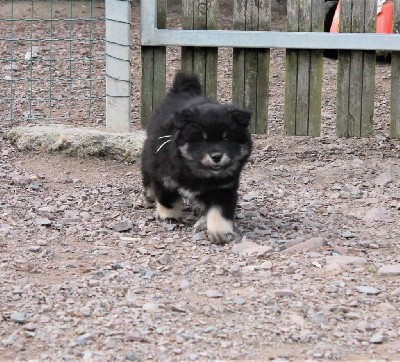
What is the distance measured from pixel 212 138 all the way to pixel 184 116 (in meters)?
0.22

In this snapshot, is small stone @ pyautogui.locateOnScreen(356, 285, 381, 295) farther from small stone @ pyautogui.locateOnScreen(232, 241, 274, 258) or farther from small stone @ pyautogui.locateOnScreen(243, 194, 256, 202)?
small stone @ pyautogui.locateOnScreen(243, 194, 256, 202)

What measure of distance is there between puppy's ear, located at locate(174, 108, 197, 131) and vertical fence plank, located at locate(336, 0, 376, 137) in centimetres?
242

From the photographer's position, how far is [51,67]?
984 cm

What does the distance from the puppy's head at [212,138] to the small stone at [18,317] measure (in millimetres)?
1834

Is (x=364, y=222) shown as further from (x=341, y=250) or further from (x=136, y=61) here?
(x=136, y=61)

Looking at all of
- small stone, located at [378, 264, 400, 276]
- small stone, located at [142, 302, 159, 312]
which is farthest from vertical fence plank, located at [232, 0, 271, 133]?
small stone, located at [142, 302, 159, 312]

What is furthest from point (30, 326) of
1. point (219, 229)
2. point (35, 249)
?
point (219, 229)

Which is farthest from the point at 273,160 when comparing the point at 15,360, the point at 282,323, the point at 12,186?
the point at 15,360

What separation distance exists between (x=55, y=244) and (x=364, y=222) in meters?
2.10

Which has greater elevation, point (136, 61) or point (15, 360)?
point (136, 61)

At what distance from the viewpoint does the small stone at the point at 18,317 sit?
4371 millimetres

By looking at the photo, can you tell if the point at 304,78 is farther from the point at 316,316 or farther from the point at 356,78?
the point at 316,316

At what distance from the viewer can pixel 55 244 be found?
5746 millimetres

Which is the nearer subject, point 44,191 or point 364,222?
point 364,222
